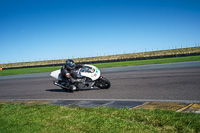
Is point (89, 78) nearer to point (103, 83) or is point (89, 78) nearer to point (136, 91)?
point (103, 83)

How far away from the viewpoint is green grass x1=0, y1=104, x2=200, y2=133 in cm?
353

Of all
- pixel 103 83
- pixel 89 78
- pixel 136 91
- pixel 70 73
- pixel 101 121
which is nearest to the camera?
pixel 101 121

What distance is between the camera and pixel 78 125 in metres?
3.90

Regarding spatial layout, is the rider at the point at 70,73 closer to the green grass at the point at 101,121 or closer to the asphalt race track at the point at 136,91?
the asphalt race track at the point at 136,91

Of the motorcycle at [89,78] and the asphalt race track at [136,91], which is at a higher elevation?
the motorcycle at [89,78]

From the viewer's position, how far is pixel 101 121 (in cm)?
404

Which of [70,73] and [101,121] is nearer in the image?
[101,121]

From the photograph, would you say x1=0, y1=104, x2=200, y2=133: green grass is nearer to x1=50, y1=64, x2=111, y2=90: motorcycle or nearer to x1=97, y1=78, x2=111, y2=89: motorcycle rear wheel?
x1=50, y1=64, x2=111, y2=90: motorcycle

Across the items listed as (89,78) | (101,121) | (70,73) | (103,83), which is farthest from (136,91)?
(101,121)

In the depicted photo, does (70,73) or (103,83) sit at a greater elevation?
(70,73)

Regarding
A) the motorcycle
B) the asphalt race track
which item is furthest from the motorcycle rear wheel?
the asphalt race track

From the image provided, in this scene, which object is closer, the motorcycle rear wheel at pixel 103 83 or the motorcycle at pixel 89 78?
the motorcycle at pixel 89 78

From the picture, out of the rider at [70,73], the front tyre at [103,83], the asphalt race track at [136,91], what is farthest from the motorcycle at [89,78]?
the asphalt race track at [136,91]

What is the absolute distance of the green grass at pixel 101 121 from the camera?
139 inches
